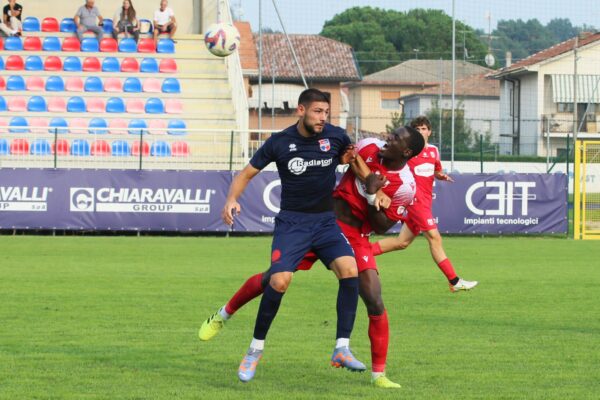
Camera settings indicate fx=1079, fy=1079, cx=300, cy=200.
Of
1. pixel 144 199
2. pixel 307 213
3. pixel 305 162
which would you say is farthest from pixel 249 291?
pixel 144 199

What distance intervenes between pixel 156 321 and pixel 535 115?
52.2 meters

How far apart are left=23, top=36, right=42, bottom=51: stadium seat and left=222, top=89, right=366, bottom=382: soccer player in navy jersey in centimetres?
2571

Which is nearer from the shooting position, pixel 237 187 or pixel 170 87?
pixel 237 187

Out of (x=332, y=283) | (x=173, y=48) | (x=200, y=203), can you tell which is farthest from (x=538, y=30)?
(x=332, y=283)

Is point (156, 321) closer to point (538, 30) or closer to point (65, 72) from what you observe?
point (65, 72)

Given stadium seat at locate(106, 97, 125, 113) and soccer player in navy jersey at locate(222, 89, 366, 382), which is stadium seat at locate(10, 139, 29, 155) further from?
soccer player in navy jersey at locate(222, 89, 366, 382)

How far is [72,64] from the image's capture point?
3144 cm

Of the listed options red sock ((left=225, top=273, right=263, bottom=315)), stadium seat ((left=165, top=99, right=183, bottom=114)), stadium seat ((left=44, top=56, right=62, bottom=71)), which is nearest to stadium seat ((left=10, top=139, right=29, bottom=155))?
stadium seat ((left=165, top=99, right=183, bottom=114))

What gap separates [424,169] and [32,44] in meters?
21.0

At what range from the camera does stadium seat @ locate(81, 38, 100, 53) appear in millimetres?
32188

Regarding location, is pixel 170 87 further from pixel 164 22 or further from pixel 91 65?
pixel 164 22

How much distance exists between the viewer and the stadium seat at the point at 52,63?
1234 inches

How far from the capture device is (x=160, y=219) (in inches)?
969

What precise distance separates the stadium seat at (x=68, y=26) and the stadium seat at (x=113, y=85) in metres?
3.16
